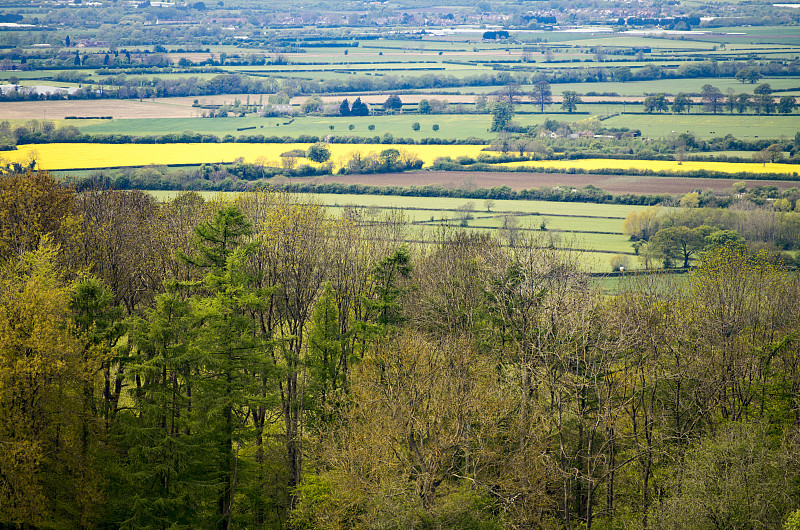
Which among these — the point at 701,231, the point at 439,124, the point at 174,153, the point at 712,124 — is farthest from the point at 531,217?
the point at 712,124

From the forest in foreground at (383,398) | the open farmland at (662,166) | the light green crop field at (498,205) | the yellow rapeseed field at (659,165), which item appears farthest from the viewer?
the yellow rapeseed field at (659,165)

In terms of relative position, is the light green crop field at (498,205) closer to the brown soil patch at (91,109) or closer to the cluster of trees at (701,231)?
the cluster of trees at (701,231)

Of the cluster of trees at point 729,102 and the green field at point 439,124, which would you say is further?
the cluster of trees at point 729,102

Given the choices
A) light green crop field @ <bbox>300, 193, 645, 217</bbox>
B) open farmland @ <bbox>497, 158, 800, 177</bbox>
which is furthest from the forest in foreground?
open farmland @ <bbox>497, 158, 800, 177</bbox>

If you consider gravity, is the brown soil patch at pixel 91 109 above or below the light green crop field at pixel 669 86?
below

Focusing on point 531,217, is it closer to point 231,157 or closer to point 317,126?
point 231,157

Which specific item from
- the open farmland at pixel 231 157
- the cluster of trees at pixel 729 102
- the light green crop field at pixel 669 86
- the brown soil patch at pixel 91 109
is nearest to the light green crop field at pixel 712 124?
the cluster of trees at pixel 729 102

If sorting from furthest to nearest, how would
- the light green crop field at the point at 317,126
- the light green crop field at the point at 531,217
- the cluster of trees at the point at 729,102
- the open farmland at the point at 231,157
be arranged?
1. the cluster of trees at the point at 729,102
2. the light green crop field at the point at 317,126
3. the open farmland at the point at 231,157
4. the light green crop field at the point at 531,217
